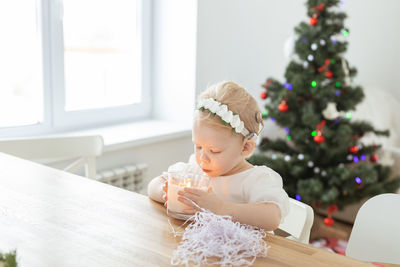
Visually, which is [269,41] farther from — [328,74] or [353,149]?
[353,149]

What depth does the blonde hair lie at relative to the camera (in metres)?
1.15

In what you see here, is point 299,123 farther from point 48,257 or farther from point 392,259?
point 48,257

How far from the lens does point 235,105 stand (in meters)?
1.16

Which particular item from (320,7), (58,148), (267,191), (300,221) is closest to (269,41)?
(320,7)

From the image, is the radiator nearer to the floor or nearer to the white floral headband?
the floor

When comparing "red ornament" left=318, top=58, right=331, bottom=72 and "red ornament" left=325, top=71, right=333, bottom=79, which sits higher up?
"red ornament" left=318, top=58, right=331, bottom=72

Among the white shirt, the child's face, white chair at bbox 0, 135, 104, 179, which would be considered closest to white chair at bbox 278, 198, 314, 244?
the white shirt

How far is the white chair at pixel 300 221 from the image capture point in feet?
4.12

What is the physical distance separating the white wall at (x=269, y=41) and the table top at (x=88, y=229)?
71.7 inches

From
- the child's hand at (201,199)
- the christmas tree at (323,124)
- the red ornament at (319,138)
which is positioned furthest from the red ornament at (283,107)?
the child's hand at (201,199)

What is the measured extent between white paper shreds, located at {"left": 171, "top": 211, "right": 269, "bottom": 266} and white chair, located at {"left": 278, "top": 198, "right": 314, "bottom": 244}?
306mm

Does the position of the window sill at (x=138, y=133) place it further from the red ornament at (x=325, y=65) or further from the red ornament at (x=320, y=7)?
the red ornament at (x=320, y=7)

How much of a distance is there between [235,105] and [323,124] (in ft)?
5.61

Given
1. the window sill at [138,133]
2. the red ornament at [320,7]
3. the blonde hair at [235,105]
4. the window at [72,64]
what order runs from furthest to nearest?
the red ornament at [320,7], the window sill at [138,133], the window at [72,64], the blonde hair at [235,105]
